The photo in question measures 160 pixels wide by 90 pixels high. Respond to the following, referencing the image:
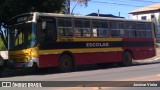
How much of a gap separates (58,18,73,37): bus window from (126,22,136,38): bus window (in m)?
5.49

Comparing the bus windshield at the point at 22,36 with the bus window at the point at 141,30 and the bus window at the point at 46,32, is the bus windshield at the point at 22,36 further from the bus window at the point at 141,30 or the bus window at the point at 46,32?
the bus window at the point at 141,30

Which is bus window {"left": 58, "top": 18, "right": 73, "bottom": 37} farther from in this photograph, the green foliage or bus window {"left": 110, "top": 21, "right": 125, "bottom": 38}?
bus window {"left": 110, "top": 21, "right": 125, "bottom": 38}

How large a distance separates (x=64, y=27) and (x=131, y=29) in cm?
651

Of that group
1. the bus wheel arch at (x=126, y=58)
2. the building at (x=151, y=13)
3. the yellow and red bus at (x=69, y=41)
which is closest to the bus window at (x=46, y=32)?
the yellow and red bus at (x=69, y=41)

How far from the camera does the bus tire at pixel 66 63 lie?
23.0 metres

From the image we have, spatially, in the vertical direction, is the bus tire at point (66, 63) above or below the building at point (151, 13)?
below

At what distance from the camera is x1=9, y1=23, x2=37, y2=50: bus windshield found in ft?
71.3

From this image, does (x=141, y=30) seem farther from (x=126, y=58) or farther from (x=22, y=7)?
(x=22, y=7)

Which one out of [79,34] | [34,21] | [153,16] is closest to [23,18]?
[34,21]

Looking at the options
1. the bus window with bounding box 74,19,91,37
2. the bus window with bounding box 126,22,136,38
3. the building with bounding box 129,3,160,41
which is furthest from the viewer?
the building with bounding box 129,3,160,41

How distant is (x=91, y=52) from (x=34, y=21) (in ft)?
15.3

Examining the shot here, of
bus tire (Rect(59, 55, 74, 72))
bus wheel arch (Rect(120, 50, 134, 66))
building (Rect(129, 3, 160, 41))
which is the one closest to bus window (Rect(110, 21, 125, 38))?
bus wheel arch (Rect(120, 50, 134, 66))

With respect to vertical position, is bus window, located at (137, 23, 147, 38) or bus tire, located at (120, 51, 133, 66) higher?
bus window, located at (137, 23, 147, 38)

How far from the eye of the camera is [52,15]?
73.9 ft
